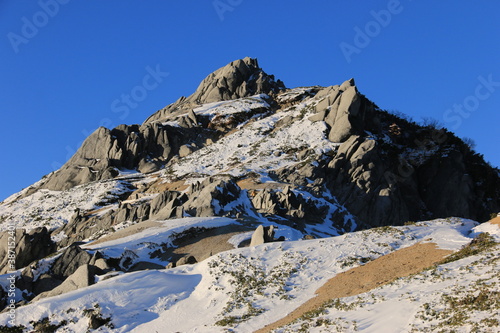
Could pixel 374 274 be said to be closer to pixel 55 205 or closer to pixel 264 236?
pixel 264 236

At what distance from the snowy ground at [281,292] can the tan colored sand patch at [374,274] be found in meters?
0.85

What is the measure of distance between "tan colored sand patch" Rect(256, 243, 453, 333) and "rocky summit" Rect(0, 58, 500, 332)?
0.42 metres

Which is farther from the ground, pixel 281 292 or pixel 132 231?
pixel 132 231

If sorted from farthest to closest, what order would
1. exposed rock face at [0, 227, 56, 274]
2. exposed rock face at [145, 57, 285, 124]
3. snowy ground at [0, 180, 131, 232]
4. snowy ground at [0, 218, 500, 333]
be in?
exposed rock face at [145, 57, 285, 124], snowy ground at [0, 180, 131, 232], exposed rock face at [0, 227, 56, 274], snowy ground at [0, 218, 500, 333]

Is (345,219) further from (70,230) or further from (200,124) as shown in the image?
(200,124)

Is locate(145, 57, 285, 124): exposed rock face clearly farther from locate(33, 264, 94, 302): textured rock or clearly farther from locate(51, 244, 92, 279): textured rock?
Result: locate(33, 264, 94, 302): textured rock

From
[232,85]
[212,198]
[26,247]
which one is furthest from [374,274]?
[232,85]

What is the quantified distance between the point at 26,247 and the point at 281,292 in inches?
1469

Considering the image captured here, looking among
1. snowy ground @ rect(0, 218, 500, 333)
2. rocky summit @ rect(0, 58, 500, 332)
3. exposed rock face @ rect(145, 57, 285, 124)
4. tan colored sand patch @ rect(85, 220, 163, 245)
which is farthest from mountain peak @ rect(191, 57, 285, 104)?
snowy ground @ rect(0, 218, 500, 333)

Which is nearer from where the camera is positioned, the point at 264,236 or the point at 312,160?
the point at 264,236

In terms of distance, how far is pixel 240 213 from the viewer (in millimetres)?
55719

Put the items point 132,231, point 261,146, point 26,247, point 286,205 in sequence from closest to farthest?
point 132,231
point 26,247
point 286,205
point 261,146

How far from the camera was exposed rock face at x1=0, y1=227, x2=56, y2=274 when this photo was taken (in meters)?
54.2

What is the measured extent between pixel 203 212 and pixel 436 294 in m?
36.1
